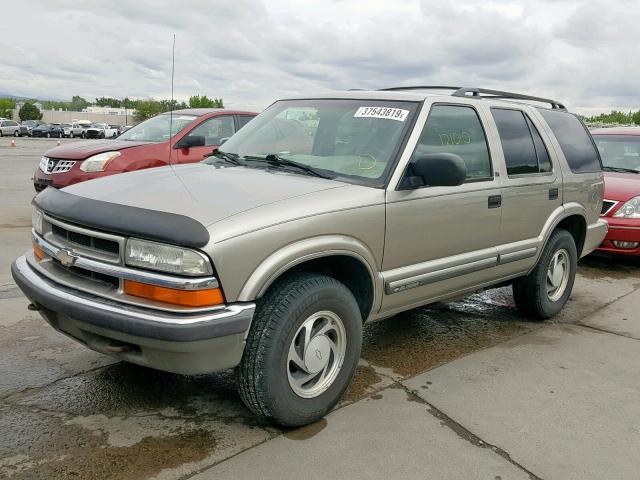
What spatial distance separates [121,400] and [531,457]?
2187mm

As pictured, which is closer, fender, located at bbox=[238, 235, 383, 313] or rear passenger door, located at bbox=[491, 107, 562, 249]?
fender, located at bbox=[238, 235, 383, 313]

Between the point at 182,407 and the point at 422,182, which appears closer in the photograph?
the point at 182,407

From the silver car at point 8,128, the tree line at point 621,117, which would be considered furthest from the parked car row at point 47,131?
the tree line at point 621,117

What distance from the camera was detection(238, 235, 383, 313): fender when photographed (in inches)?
109

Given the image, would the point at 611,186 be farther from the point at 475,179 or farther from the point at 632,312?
the point at 475,179

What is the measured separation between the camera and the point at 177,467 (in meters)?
2.74

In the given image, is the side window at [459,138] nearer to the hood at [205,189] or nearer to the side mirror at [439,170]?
the side mirror at [439,170]

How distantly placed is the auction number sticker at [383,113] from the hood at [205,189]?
25.9 inches

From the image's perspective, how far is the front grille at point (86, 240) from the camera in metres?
2.82

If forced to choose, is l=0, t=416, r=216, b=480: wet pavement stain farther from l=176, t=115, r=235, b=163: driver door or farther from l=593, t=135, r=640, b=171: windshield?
l=593, t=135, r=640, b=171: windshield

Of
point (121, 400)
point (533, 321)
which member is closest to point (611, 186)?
point (533, 321)

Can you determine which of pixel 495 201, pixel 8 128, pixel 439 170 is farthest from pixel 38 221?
pixel 8 128

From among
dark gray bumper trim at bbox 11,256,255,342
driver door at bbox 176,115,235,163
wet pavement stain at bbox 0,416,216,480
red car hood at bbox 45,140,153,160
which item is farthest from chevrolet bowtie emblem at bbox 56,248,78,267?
driver door at bbox 176,115,235,163

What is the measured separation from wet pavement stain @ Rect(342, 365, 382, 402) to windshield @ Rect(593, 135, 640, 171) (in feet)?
19.7
